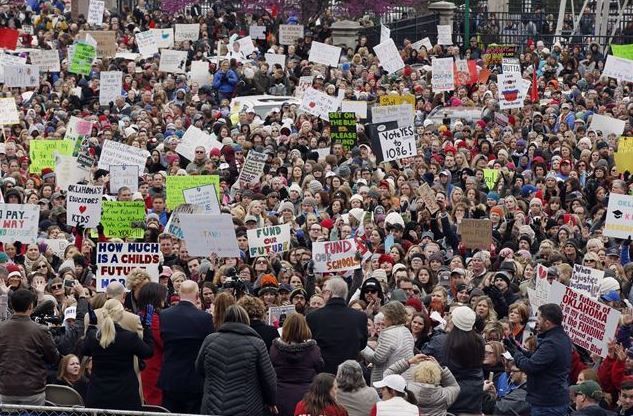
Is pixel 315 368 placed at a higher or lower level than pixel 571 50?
higher

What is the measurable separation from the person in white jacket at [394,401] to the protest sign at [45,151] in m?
14.0

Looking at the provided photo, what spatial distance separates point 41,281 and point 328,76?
1873 cm

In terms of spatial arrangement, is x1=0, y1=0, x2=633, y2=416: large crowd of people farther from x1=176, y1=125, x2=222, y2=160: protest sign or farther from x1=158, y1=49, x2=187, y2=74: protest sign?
x1=158, y1=49, x2=187, y2=74: protest sign

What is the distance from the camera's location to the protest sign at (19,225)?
19.3 m

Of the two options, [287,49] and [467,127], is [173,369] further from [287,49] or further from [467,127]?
[287,49]

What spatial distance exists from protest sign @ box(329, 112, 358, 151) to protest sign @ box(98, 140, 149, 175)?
302cm

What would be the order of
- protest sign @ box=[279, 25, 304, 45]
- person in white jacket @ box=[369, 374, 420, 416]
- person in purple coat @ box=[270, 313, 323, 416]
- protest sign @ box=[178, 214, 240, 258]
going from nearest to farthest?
1. person in white jacket @ box=[369, 374, 420, 416]
2. person in purple coat @ box=[270, 313, 323, 416]
3. protest sign @ box=[178, 214, 240, 258]
4. protest sign @ box=[279, 25, 304, 45]

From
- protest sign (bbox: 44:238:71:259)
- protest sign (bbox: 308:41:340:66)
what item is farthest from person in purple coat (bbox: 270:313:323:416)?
protest sign (bbox: 308:41:340:66)

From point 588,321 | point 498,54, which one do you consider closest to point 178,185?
point 588,321

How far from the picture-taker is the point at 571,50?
124ft

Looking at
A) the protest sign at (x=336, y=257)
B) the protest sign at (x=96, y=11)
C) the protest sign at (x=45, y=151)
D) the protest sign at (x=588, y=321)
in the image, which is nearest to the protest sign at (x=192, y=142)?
the protest sign at (x=45, y=151)

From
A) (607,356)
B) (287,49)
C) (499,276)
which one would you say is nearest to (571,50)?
(287,49)

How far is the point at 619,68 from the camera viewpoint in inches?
1240

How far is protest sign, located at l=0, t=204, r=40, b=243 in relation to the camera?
19.3 meters
